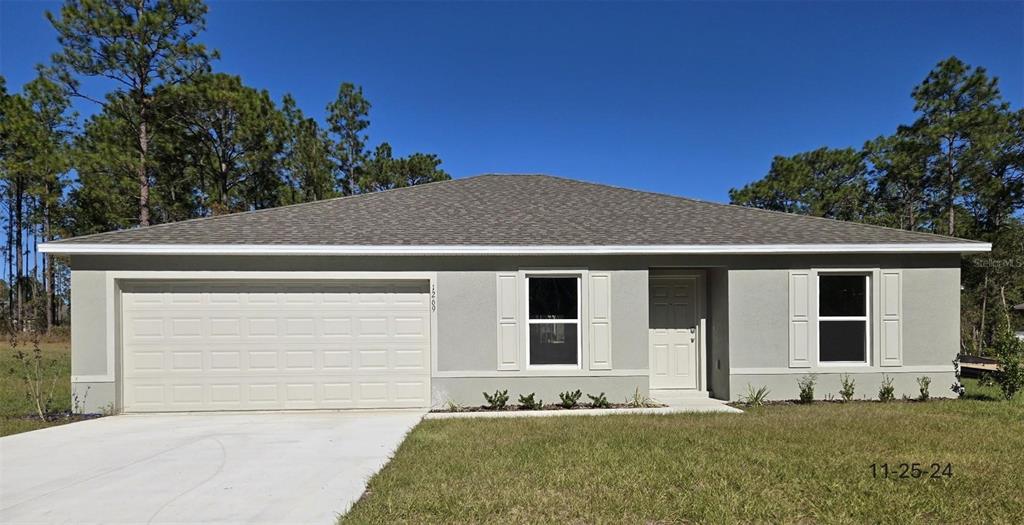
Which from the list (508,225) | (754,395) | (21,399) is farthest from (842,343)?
(21,399)

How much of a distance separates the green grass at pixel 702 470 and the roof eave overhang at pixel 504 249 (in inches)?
104

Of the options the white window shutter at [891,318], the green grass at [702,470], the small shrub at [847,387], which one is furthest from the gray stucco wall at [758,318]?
the white window shutter at [891,318]

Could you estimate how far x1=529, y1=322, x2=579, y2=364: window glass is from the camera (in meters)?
8.45

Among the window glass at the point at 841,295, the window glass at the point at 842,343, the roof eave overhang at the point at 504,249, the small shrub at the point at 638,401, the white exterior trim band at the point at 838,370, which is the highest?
the roof eave overhang at the point at 504,249

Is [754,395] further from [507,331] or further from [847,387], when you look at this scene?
[507,331]

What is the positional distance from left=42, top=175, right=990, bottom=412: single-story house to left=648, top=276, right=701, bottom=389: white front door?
0.49 metres

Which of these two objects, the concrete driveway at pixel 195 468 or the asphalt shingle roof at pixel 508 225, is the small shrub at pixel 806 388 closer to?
the asphalt shingle roof at pixel 508 225

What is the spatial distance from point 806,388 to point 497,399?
520 centimetres

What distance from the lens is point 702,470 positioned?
16.0 feet

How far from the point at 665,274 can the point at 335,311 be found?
5902mm

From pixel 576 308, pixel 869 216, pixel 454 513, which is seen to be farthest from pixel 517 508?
pixel 869 216

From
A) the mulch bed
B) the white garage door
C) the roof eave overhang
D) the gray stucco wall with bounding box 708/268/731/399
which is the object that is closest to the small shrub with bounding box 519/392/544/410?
the mulch bed

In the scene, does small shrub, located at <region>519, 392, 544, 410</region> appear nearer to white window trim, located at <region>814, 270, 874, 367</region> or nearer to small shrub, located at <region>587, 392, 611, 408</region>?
small shrub, located at <region>587, 392, 611, 408</region>

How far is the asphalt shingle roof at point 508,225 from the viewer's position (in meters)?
8.28
